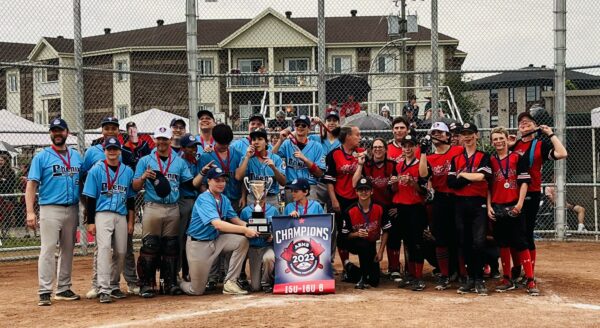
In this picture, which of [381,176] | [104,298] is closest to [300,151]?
[381,176]

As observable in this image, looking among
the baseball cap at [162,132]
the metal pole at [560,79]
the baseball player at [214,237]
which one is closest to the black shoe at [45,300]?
the baseball player at [214,237]

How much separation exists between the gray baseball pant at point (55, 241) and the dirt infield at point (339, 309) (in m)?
0.29

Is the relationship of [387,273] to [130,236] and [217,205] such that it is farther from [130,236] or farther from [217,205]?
[130,236]

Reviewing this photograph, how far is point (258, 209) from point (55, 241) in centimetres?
225

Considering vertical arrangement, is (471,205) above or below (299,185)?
below

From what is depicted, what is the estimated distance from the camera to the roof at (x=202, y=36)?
1779 centimetres

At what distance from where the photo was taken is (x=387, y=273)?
10.6m

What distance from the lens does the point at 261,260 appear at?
9.46 meters

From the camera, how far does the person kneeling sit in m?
9.53

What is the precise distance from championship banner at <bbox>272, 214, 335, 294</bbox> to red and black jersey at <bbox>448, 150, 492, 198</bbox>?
1460 mm

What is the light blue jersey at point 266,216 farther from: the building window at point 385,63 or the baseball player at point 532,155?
the building window at point 385,63

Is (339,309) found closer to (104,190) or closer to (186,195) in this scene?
(186,195)

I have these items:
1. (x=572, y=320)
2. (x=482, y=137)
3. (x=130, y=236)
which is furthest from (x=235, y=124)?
(x=572, y=320)

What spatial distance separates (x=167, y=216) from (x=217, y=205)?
63cm
